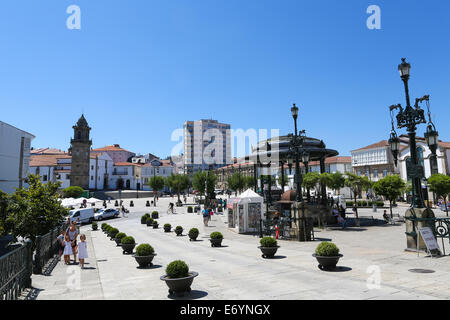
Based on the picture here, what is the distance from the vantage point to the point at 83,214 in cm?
3434

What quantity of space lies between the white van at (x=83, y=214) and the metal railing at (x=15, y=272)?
83.6 feet

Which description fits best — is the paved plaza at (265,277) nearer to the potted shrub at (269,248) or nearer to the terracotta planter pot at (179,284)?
the terracotta planter pot at (179,284)

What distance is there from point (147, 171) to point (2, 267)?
341ft

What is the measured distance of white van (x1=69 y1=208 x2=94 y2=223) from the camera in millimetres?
32094

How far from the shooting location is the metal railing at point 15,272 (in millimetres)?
6684

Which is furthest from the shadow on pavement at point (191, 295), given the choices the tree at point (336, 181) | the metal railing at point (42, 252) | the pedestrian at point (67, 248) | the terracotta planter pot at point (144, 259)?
the tree at point (336, 181)

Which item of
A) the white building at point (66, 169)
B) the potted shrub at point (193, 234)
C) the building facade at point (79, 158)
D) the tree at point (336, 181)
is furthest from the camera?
the white building at point (66, 169)

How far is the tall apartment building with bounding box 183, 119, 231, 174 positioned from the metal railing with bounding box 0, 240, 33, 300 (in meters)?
139

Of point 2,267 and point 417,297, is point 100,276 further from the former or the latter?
point 417,297

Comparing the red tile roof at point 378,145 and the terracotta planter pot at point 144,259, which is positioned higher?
the red tile roof at point 378,145

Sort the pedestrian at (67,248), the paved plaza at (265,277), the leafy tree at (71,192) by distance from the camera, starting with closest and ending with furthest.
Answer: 1. the paved plaza at (265,277)
2. the pedestrian at (67,248)
3. the leafy tree at (71,192)

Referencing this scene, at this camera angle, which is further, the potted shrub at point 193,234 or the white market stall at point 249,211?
the white market stall at point 249,211

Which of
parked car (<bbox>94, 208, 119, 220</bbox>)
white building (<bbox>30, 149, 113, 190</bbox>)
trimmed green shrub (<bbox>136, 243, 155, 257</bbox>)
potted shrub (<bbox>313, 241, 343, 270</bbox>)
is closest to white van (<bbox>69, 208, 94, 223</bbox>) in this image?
parked car (<bbox>94, 208, 119, 220</bbox>)

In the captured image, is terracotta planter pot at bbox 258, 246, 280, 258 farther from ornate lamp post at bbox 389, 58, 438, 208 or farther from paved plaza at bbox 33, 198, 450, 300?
ornate lamp post at bbox 389, 58, 438, 208
